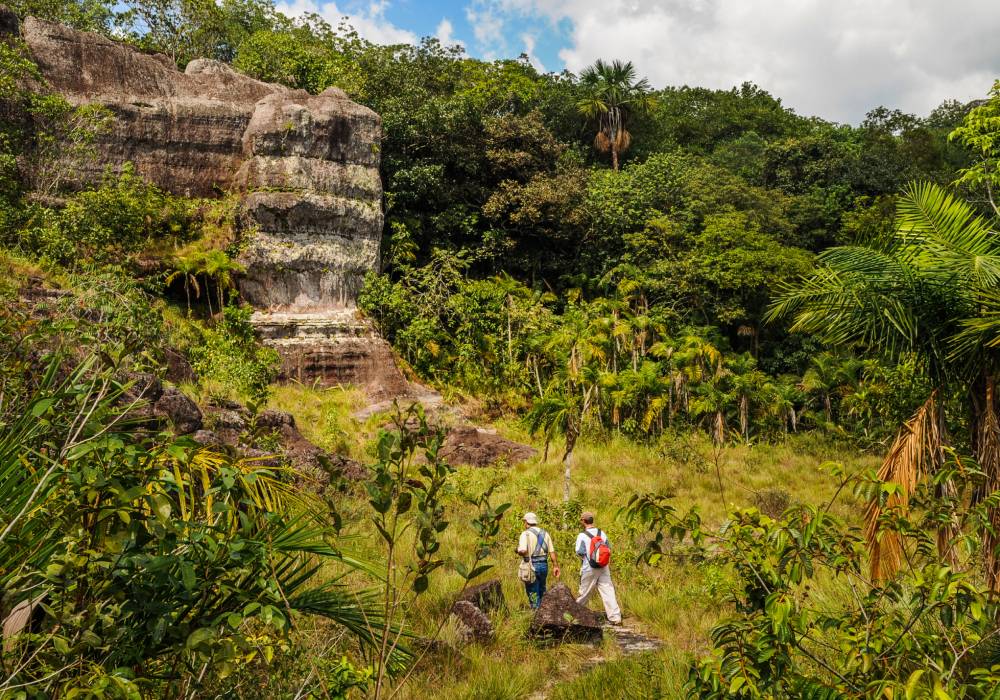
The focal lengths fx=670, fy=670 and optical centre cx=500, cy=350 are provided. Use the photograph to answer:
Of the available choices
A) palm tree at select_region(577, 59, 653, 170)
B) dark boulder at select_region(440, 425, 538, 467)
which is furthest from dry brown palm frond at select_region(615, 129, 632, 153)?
dark boulder at select_region(440, 425, 538, 467)

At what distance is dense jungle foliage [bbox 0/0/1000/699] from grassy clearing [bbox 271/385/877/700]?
162 millimetres

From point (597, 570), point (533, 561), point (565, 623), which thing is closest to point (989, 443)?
point (597, 570)

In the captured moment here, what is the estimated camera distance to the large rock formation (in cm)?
1748

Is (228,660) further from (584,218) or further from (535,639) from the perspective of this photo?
(584,218)

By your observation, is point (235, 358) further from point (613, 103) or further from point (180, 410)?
point (613, 103)

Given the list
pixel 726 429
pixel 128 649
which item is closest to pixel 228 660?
pixel 128 649

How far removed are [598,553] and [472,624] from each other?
1.78 metres

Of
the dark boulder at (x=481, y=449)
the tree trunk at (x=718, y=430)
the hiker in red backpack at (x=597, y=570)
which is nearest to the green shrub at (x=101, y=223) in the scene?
the dark boulder at (x=481, y=449)

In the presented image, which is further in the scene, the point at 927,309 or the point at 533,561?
the point at 533,561

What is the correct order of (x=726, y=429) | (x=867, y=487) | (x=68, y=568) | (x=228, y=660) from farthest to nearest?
(x=726, y=429), (x=867, y=487), (x=228, y=660), (x=68, y=568)

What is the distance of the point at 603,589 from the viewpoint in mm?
7547

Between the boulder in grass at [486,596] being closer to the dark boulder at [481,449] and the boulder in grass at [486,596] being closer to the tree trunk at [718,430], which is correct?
the dark boulder at [481,449]

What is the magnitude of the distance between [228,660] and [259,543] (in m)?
0.42

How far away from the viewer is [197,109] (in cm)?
1903
